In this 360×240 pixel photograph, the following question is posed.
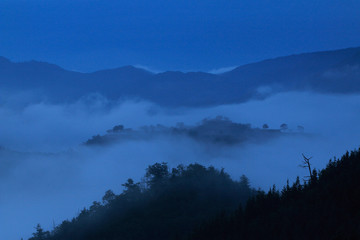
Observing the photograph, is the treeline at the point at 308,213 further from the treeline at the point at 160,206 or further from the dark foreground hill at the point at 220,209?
the treeline at the point at 160,206

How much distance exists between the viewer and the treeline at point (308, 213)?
17.3 metres

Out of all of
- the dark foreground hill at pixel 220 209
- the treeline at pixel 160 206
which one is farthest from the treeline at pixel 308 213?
the treeline at pixel 160 206

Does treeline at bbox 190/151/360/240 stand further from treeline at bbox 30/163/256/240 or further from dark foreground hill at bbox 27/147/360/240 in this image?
treeline at bbox 30/163/256/240

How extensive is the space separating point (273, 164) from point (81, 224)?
86722 mm

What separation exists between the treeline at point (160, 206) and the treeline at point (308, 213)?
10857 millimetres

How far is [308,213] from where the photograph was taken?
19.2m

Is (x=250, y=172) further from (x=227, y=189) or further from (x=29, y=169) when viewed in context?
(x=29, y=169)

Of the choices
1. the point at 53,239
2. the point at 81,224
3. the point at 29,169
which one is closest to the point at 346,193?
the point at 81,224

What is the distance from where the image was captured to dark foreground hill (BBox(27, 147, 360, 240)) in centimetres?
1852

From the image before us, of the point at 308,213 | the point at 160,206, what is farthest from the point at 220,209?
→ the point at 308,213

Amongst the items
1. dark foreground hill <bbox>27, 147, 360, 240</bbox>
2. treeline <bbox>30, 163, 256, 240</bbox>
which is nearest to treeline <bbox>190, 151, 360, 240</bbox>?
dark foreground hill <bbox>27, 147, 360, 240</bbox>

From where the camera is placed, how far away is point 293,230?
18.2 m

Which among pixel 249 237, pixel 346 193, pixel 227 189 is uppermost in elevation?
pixel 227 189

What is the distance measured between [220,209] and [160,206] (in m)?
7.84
